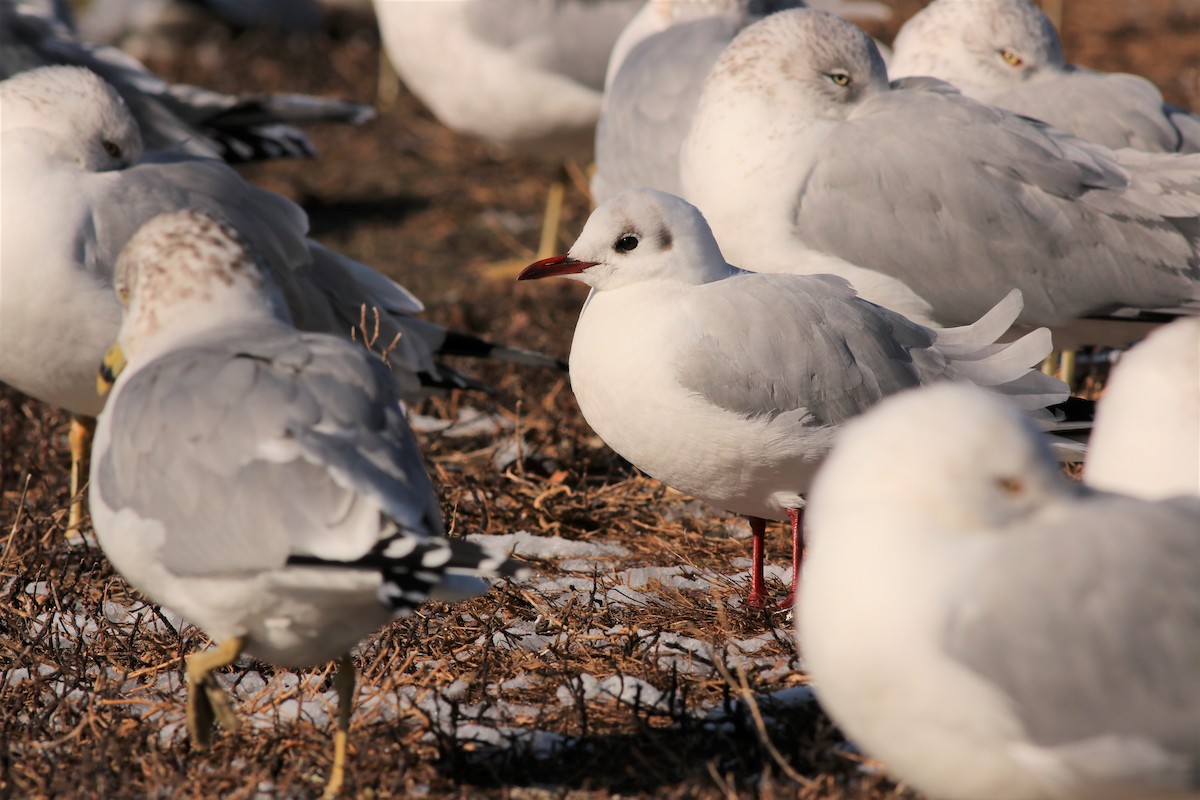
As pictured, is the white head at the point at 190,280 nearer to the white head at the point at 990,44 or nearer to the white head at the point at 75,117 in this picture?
the white head at the point at 75,117

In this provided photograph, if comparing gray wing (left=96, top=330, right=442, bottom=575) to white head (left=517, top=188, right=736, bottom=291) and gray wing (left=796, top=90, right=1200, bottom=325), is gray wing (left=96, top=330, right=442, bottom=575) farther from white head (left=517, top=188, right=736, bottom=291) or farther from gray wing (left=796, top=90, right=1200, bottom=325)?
gray wing (left=796, top=90, right=1200, bottom=325)

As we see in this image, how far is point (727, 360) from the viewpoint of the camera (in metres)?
3.96

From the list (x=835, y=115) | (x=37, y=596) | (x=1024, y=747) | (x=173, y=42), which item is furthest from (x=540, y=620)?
(x=173, y=42)

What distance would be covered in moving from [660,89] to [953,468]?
170 inches

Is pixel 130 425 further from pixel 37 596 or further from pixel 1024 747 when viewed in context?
Result: pixel 1024 747

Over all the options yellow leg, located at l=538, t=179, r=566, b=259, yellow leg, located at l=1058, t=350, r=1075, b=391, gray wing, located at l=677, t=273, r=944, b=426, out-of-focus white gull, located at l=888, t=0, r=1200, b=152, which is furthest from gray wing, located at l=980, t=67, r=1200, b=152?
yellow leg, located at l=538, t=179, r=566, b=259

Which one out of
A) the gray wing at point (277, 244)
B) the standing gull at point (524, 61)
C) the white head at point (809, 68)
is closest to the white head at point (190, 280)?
the gray wing at point (277, 244)

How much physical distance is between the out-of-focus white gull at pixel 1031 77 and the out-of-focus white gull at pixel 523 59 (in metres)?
2.28

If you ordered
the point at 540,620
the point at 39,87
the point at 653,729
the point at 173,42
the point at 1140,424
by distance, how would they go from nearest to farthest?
the point at 1140,424 → the point at 653,729 → the point at 540,620 → the point at 39,87 → the point at 173,42

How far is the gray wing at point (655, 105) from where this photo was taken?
6461 mm

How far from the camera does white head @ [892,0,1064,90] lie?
6.23 m

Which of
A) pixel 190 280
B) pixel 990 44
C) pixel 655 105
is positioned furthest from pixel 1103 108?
pixel 190 280

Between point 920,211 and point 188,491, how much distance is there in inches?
113

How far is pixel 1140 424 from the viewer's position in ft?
10.5
